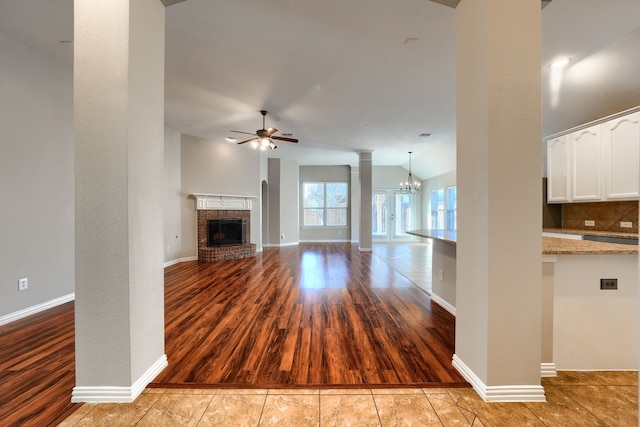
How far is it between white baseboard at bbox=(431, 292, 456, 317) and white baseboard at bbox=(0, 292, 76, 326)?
3810 mm

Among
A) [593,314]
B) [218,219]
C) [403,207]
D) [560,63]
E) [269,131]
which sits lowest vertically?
[593,314]

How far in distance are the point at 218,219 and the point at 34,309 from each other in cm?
381

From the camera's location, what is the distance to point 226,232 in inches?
267

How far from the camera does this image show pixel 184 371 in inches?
73.0

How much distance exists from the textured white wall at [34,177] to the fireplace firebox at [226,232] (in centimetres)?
315

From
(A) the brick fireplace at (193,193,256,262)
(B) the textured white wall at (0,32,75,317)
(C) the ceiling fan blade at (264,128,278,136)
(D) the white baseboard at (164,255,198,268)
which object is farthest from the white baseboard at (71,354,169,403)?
(A) the brick fireplace at (193,193,256,262)

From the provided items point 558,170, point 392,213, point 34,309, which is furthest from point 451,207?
point 34,309

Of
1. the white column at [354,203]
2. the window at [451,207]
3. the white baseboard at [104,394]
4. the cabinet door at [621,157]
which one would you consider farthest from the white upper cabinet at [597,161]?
the white column at [354,203]

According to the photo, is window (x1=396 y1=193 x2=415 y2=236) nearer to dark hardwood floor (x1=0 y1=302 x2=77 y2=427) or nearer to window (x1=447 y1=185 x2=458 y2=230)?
window (x1=447 y1=185 x2=458 y2=230)

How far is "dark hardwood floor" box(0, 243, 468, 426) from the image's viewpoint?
1.74m

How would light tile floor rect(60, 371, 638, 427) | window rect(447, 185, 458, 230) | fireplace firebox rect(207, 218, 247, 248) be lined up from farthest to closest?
window rect(447, 185, 458, 230) < fireplace firebox rect(207, 218, 247, 248) < light tile floor rect(60, 371, 638, 427)

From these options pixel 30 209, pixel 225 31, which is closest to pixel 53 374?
pixel 30 209

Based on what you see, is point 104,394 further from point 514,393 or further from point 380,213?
point 380,213

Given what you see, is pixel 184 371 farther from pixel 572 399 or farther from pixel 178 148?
pixel 178 148
